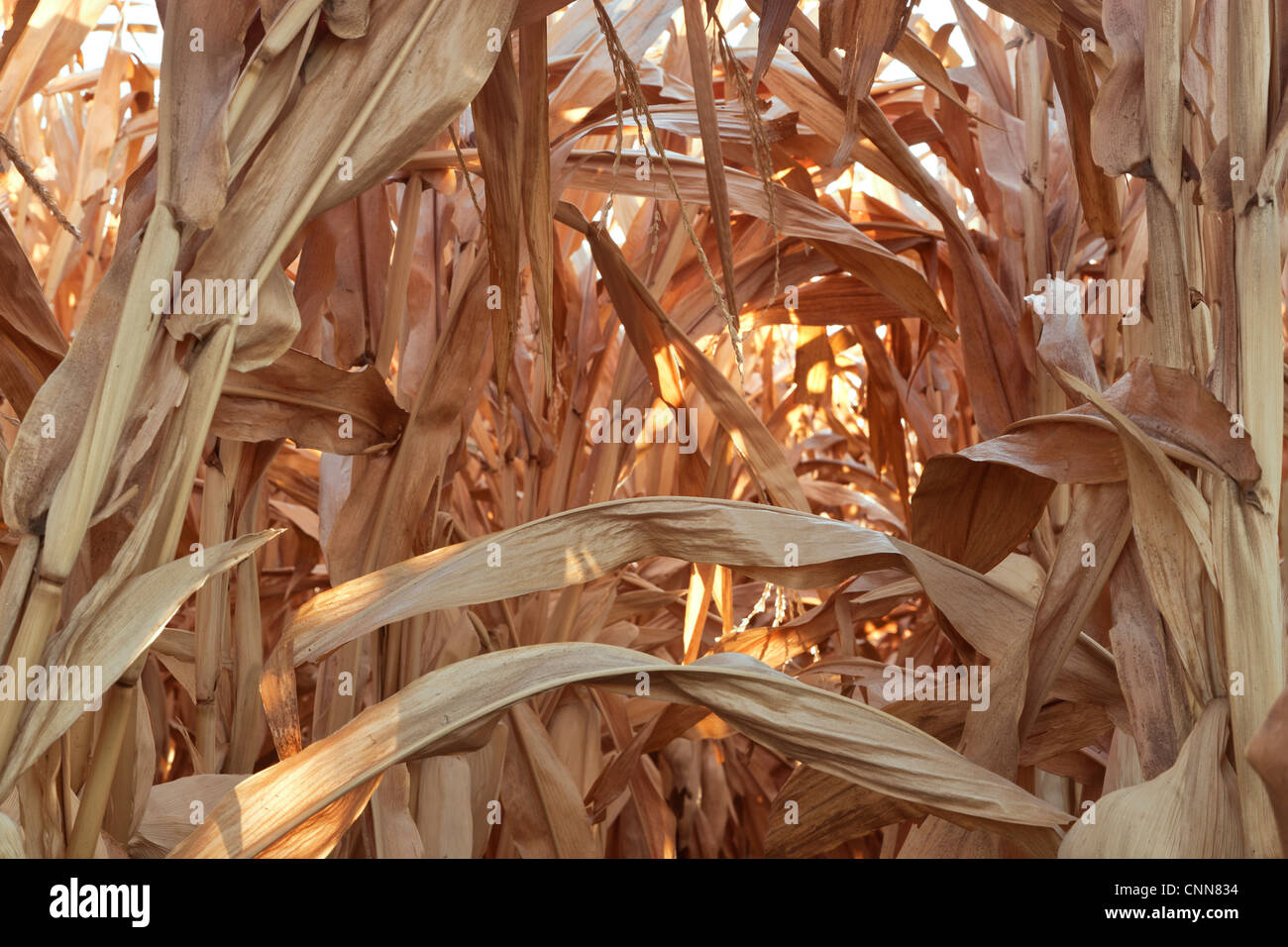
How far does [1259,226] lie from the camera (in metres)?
0.49

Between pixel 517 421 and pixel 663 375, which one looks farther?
pixel 517 421

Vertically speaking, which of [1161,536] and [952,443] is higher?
[952,443]

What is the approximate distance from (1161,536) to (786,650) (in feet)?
Result: 1.00

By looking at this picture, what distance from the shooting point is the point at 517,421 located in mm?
1077

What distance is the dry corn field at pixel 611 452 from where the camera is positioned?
0.41 m

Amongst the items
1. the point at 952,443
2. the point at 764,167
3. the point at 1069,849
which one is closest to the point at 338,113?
the point at 764,167

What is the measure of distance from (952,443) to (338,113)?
3.12 feet

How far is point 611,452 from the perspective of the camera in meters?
0.98

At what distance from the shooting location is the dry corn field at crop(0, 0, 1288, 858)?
0.41 metres

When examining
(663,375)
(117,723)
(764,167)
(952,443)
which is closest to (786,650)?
(663,375)

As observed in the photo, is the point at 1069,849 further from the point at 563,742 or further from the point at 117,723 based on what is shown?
the point at 563,742
